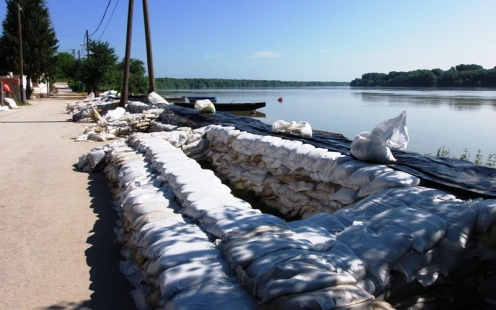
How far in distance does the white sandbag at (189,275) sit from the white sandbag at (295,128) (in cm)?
436

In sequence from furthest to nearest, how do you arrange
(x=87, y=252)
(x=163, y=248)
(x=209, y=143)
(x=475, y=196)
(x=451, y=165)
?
(x=209, y=143) < (x=451, y=165) < (x=87, y=252) < (x=475, y=196) < (x=163, y=248)

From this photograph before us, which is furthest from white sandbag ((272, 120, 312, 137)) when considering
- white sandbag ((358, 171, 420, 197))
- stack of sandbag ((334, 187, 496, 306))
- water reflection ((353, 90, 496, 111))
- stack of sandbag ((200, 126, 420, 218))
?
water reflection ((353, 90, 496, 111))

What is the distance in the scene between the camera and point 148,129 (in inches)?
520

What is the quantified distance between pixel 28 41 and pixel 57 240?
37.9 meters

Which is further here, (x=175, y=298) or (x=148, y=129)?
(x=148, y=129)

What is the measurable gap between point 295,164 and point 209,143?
361 centimetres

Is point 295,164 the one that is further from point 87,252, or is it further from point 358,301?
point 358,301

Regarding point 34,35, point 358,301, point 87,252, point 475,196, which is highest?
point 34,35

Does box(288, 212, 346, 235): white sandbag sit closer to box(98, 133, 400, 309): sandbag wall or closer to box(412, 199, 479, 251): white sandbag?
box(98, 133, 400, 309): sandbag wall

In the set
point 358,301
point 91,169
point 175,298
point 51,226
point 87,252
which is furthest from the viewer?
point 91,169

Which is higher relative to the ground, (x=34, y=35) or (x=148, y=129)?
(x=34, y=35)

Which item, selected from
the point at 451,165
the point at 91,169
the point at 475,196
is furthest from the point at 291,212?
the point at 91,169

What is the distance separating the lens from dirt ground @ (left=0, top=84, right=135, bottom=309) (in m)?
3.44

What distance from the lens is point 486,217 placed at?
9.64 ft
